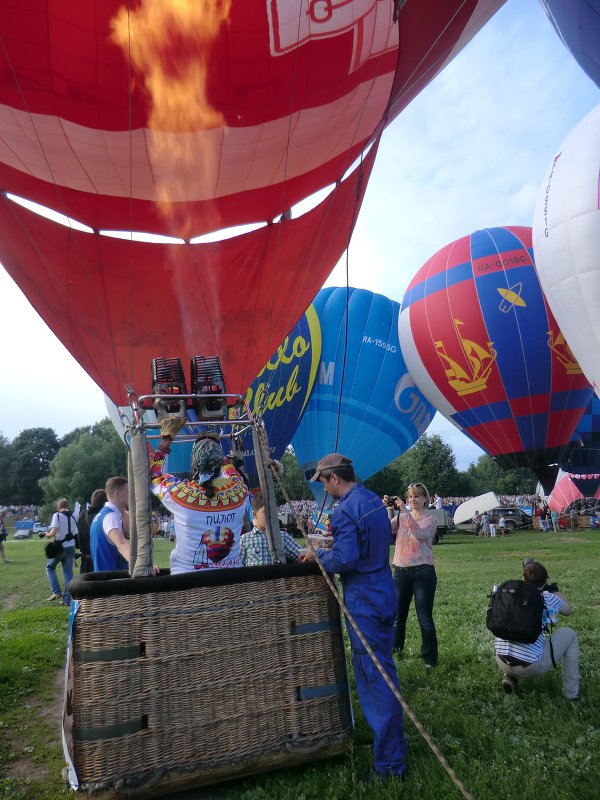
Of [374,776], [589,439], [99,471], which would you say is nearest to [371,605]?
[374,776]

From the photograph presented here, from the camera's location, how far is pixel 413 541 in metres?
4.45

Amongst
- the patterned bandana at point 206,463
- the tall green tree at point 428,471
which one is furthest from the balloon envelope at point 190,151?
the tall green tree at point 428,471

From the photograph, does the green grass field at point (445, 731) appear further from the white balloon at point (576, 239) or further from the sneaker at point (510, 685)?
the white balloon at point (576, 239)

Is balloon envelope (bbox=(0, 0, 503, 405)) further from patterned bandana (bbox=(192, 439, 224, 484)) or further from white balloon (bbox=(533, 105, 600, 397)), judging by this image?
white balloon (bbox=(533, 105, 600, 397))

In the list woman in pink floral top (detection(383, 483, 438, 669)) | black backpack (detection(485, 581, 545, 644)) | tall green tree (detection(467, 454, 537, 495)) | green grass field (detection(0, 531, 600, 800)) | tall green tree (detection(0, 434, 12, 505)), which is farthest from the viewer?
tall green tree (detection(467, 454, 537, 495))

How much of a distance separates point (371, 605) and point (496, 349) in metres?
12.7

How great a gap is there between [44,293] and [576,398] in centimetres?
1271

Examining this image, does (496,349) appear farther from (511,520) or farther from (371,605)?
(511,520)

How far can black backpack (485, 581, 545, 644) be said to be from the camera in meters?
3.40

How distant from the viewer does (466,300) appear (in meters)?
14.6

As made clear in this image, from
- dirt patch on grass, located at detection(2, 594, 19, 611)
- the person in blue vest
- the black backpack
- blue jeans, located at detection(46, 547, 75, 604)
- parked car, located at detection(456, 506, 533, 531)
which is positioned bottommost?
parked car, located at detection(456, 506, 533, 531)

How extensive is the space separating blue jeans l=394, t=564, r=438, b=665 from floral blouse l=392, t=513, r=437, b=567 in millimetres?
50

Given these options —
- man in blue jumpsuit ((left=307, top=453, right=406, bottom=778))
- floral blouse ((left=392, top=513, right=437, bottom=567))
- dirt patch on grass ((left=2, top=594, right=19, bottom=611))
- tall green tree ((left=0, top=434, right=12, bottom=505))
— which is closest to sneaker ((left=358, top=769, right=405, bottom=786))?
man in blue jumpsuit ((left=307, top=453, right=406, bottom=778))

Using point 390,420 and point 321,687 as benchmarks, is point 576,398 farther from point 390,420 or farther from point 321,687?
point 321,687
